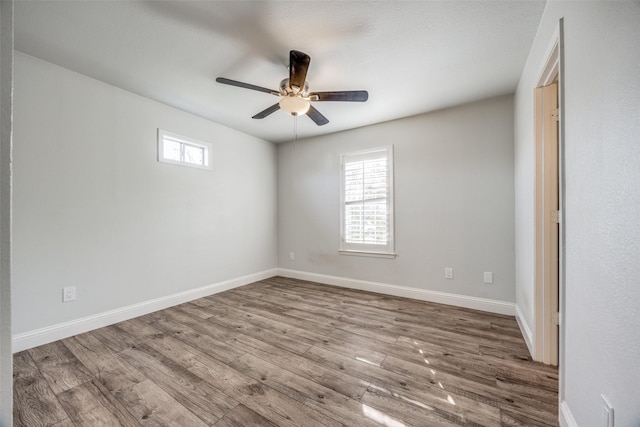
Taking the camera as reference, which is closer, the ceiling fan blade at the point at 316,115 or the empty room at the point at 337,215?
the empty room at the point at 337,215

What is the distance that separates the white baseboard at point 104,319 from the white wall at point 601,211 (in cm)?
361

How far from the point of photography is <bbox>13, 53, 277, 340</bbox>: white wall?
2188mm

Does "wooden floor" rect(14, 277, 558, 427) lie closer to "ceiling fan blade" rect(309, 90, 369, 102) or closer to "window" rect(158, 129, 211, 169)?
"window" rect(158, 129, 211, 169)

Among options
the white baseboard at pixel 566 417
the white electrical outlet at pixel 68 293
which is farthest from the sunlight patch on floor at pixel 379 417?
the white electrical outlet at pixel 68 293

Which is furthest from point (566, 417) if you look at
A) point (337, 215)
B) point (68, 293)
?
point (68, 293)

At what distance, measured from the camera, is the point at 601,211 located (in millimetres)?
1011

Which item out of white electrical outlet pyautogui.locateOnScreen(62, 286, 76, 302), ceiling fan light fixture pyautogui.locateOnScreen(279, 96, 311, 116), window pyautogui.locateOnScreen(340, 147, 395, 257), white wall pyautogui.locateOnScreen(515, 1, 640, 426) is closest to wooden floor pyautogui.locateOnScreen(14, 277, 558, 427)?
white electrical outlet pyautogui.locateOnScreen(62, 286, 76, 302)

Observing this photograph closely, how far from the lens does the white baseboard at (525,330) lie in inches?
80.4

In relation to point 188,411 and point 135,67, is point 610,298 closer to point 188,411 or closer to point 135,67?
point 188,411

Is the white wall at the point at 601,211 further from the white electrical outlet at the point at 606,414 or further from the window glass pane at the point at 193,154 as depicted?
the window glass pane at the point at 193,154

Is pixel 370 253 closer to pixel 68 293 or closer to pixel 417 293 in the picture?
pixel 417 293

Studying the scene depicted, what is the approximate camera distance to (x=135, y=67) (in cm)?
235

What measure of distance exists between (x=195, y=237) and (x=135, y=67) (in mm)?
2010

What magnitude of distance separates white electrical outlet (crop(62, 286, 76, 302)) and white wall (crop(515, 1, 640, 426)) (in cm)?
369
